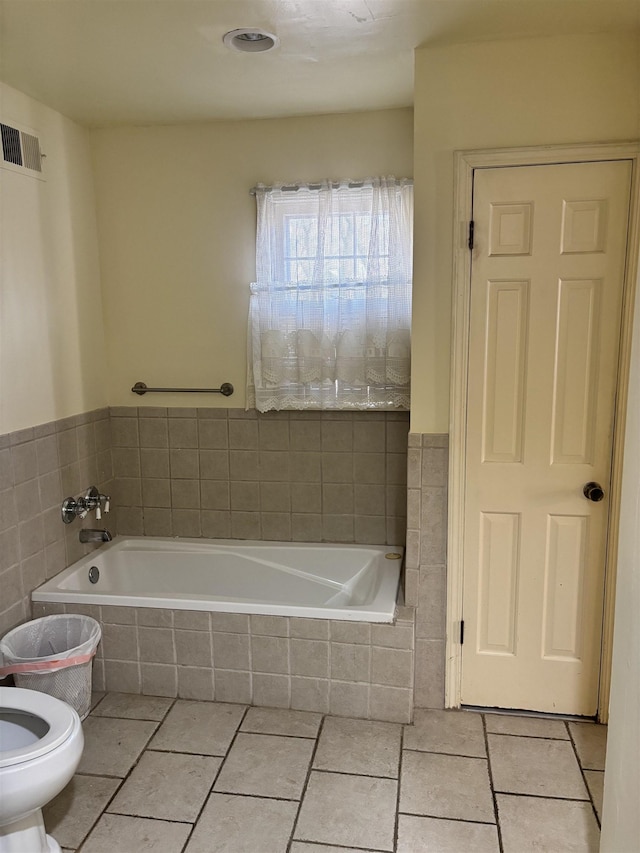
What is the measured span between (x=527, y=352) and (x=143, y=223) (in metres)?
1.95

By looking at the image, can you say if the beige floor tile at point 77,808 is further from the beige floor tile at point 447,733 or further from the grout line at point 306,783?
the beige floor tile at point 447,733

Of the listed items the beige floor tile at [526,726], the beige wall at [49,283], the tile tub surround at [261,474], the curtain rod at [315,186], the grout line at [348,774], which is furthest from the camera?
the tile tub surround at [261,474]

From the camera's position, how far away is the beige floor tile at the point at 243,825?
1.93m

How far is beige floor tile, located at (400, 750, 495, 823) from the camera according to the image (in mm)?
2064

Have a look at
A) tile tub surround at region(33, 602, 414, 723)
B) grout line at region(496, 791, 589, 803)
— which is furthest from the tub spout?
grout line at region(496, 791, 589, 803)

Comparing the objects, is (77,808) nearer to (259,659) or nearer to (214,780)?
(214,780)

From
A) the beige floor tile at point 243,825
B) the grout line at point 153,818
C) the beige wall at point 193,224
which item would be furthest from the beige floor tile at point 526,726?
the beige wall at point 193,224

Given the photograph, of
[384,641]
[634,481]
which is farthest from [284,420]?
[634,481]

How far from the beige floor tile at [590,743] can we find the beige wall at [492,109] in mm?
1422

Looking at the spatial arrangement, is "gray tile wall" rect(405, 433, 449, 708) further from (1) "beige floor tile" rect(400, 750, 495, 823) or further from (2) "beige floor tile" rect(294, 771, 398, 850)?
(2) "beige floor tile" rect(294, 771, 398, 850)

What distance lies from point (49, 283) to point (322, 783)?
2261mm

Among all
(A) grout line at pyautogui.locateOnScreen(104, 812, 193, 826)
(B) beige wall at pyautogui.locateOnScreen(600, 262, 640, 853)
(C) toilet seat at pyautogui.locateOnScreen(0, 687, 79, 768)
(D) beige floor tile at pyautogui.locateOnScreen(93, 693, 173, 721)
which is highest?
(B) beige wall at pyautogui.locateOnScreen(600, 262, 640, 853)

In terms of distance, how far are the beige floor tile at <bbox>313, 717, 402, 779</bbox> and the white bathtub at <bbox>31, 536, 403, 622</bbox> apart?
1.68 ft

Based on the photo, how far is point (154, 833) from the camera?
1980mm
